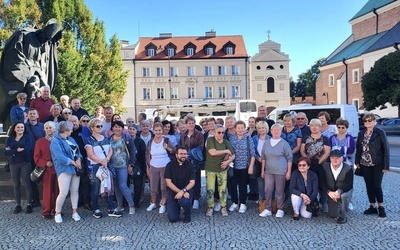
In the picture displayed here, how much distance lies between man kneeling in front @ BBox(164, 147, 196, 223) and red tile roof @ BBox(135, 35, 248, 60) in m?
46.2

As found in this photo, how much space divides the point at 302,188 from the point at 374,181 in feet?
4.26

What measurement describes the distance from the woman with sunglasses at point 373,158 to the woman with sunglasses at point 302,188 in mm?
944

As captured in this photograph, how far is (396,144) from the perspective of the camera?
774 inches

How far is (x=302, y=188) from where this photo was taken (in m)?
6.13

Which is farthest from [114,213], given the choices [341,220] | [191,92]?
[191,92]

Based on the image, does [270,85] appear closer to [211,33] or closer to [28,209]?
[211,33]

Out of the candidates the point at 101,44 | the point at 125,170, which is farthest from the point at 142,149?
the point at 101,44

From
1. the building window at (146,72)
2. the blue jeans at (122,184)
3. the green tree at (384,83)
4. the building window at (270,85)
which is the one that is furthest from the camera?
the building window at (270,85)

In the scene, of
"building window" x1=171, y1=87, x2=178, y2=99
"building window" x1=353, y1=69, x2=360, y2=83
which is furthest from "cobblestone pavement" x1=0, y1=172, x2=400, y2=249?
"building window" x1=171, y1=87, x2=178, y2=99

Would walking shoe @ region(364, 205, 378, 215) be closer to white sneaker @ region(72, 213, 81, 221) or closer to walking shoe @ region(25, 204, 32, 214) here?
white sneaker @ region(72, 213, 81, 221)

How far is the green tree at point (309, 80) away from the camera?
78500 millimetres

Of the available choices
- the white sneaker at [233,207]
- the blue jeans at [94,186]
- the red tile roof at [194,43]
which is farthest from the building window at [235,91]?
the blue jeans at [94,186]

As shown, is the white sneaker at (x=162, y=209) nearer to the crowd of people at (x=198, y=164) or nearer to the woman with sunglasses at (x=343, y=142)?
the crowd of people at (x=198, y=164)

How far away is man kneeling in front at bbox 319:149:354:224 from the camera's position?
19.6ft
